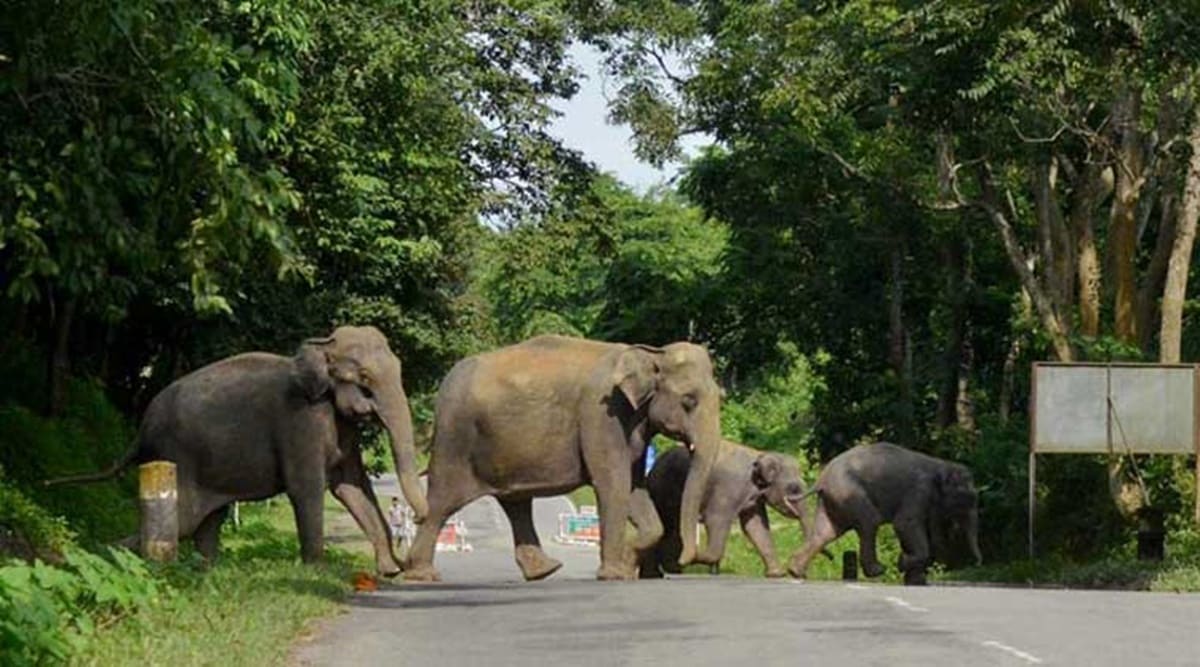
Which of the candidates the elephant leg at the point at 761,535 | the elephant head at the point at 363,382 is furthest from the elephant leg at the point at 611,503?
the elephant leg at the point at 761,535

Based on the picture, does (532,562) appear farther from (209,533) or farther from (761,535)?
(761,535)

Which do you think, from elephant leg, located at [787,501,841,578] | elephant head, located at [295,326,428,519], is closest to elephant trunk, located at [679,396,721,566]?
elephant head, located at [295,326,428,519]

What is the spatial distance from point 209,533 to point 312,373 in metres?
2.13

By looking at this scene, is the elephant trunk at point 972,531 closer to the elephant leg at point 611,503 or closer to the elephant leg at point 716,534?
the elephant leg at point 716,534

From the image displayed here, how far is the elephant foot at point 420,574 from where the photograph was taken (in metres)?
25.8

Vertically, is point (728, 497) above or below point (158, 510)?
above

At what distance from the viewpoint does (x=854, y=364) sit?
→ 47.9 m

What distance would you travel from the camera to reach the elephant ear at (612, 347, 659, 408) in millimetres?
24656

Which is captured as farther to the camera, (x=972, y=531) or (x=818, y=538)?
(x=818, y=538)

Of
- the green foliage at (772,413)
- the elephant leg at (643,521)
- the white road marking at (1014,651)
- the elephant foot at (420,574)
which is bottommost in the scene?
the white road marking at (1014,651)

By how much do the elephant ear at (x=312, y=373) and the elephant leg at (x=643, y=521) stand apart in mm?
3652

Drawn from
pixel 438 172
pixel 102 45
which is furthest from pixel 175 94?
pixel 438 172

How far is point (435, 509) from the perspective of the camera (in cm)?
2594

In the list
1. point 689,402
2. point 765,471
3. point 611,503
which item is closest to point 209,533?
point 611,503
